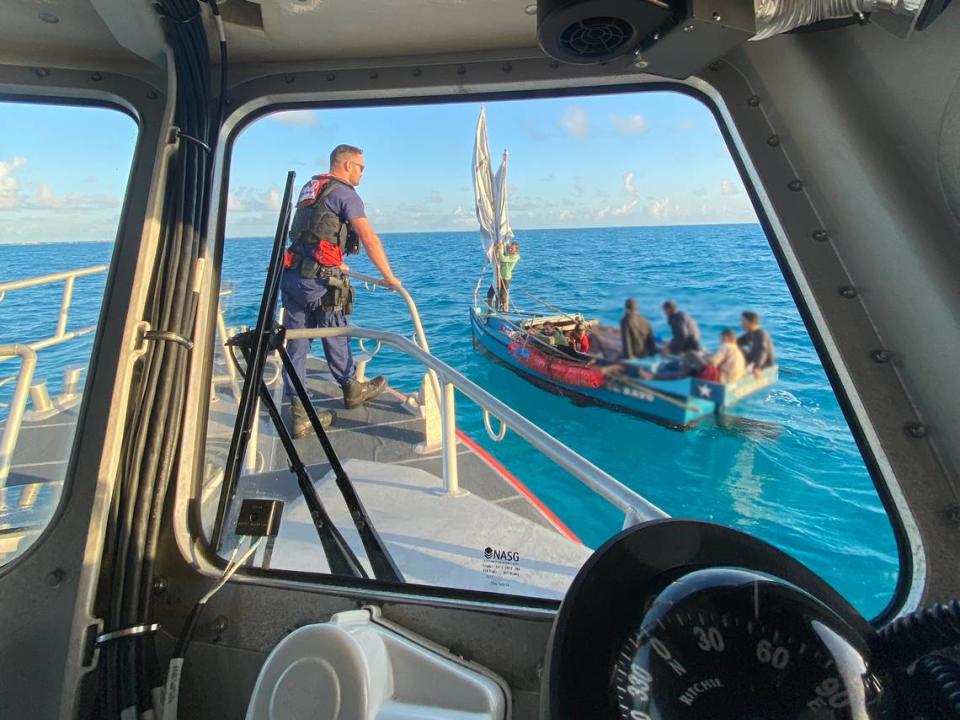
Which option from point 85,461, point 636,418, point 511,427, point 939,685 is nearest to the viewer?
point 939,685

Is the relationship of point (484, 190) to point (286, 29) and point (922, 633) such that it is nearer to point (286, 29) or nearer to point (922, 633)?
point (286, 29)

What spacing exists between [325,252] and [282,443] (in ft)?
1.76

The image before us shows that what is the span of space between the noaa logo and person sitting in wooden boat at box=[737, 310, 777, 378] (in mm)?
853

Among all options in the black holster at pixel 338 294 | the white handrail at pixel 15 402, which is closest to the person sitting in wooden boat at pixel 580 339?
the black holster at pixel 338 294

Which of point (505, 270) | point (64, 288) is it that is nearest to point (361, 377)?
point (505, 270)

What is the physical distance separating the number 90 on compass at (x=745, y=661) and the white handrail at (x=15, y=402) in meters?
1.57

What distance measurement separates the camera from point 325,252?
1455 millimetres

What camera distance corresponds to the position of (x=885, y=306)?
1096 mm

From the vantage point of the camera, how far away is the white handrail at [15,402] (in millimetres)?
1338

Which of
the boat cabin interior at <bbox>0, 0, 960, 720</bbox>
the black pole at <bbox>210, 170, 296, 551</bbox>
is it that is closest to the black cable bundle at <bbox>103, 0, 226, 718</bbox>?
the boat cabin interior at <bbox>0, 0, 960, 720</bbox>

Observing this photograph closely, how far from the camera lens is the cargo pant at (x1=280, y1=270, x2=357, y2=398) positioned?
1392 mm

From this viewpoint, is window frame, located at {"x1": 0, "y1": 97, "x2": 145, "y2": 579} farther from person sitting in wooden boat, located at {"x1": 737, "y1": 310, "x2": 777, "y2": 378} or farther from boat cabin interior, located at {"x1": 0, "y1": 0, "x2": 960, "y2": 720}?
person sitting in wooden boat, located at {"x1": 737, "y1": 310, "x2": 777, "y2": 378}

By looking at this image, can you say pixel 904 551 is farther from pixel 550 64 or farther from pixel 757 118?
pixel 550 64

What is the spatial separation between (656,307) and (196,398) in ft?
4.23
